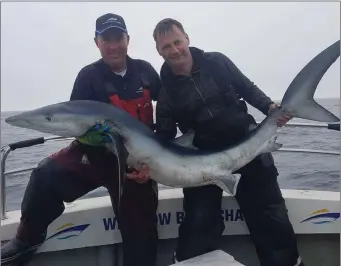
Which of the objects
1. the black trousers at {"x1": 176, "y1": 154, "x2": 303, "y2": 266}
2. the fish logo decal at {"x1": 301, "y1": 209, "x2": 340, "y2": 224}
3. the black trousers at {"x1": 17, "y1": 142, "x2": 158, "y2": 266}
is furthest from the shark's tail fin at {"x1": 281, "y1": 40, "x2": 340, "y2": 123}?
the black trousers at {"x1": 17, "y1": 142, "x2": 158, "y2": 266}

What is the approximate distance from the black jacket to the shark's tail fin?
201 millimetres

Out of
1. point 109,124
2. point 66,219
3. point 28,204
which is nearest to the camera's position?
point 109,124

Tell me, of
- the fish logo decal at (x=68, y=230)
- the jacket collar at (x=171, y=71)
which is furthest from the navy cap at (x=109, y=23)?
the fish logo decal at (x=68, y=230)

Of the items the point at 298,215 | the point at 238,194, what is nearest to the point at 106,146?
the point at 238,194

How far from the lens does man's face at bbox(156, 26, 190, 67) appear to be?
2.85 m

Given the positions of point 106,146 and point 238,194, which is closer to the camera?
point 106,146

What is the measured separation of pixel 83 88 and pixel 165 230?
128 cm

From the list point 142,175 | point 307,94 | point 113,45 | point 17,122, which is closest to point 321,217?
point 307,94

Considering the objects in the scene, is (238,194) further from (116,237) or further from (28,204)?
(28,204)

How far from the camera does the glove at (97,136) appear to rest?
2572mm

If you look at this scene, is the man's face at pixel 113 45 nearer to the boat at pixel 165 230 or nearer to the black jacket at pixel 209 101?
the black jacket at pixel 209 101

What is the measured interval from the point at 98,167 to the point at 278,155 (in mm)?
9734

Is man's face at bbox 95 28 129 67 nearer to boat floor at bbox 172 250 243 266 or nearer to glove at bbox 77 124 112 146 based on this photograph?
glove at bbox 77 124 112 146

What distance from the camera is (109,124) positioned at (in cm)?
259
